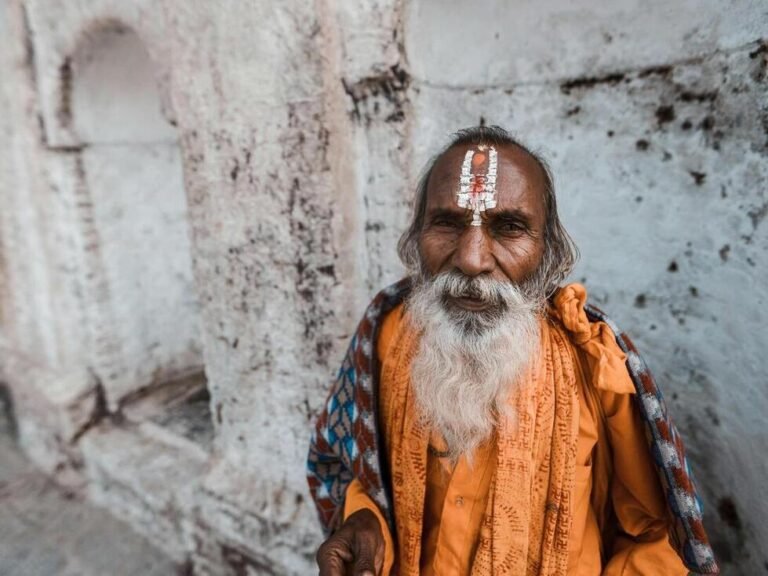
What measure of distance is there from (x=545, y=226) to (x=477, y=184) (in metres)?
0.25

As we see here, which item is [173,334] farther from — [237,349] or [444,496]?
[444,496]

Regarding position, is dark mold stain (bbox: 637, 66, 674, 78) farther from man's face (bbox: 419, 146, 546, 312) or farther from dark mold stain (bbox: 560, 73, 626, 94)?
man's face (bbox: 419, 146, 546, 312)

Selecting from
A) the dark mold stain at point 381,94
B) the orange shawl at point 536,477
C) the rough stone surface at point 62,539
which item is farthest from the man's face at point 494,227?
the rough stone surface at point 62,539

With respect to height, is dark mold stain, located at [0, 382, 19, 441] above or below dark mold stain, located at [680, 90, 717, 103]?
below

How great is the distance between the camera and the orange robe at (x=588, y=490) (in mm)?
1349

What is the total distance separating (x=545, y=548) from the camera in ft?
4.42

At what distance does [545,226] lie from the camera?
144cm

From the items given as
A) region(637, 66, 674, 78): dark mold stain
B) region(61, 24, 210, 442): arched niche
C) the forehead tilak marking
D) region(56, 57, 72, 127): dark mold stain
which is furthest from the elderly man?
region(56, 57, 72, 127): dark mold stain

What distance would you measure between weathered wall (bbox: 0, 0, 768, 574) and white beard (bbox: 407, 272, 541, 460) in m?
0.90

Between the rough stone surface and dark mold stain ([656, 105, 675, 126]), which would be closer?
dark mold stain ([656, 105, 675, 126])

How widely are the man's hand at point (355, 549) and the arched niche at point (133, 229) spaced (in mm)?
2257

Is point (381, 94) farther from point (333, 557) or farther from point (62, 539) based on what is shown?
point (62, 539)

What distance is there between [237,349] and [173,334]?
1861 millimetres

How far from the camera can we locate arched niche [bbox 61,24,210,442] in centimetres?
333
